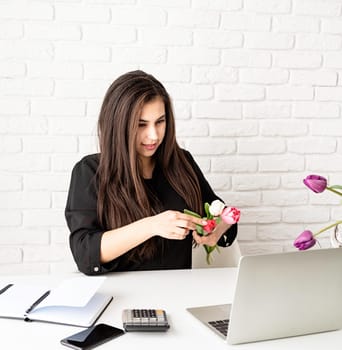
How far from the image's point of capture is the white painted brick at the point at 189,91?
2434 mm

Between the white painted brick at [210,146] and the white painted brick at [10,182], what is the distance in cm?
73

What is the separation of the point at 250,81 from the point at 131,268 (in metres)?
1.03

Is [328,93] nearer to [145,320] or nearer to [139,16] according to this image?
[139,16]

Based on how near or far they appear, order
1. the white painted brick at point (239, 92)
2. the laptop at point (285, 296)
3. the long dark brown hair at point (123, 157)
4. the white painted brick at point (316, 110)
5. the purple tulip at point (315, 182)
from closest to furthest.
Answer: the laptop at point (285, 296) < the purple tulip at point (315, 182) < the long dark brown hair at point (123, 157) < the white painted brick at point (239, 92) < the white painted brick at point (316, 110)

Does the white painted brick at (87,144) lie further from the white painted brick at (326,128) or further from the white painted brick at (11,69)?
the white painted brick at (326,128)

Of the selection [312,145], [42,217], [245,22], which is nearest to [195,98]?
→ [245,22]

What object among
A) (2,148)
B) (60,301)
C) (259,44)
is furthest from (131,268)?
(259,44)

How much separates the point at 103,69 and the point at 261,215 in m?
0.96

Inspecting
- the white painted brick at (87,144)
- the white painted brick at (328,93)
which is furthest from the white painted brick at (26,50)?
the white painted brick at (328,93)

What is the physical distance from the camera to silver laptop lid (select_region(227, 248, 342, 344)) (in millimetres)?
1187

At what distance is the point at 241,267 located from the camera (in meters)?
1.17

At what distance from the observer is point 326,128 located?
104 inches

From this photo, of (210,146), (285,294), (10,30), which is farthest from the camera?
(210,146)

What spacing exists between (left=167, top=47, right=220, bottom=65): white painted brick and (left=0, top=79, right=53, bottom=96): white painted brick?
0.52 m
